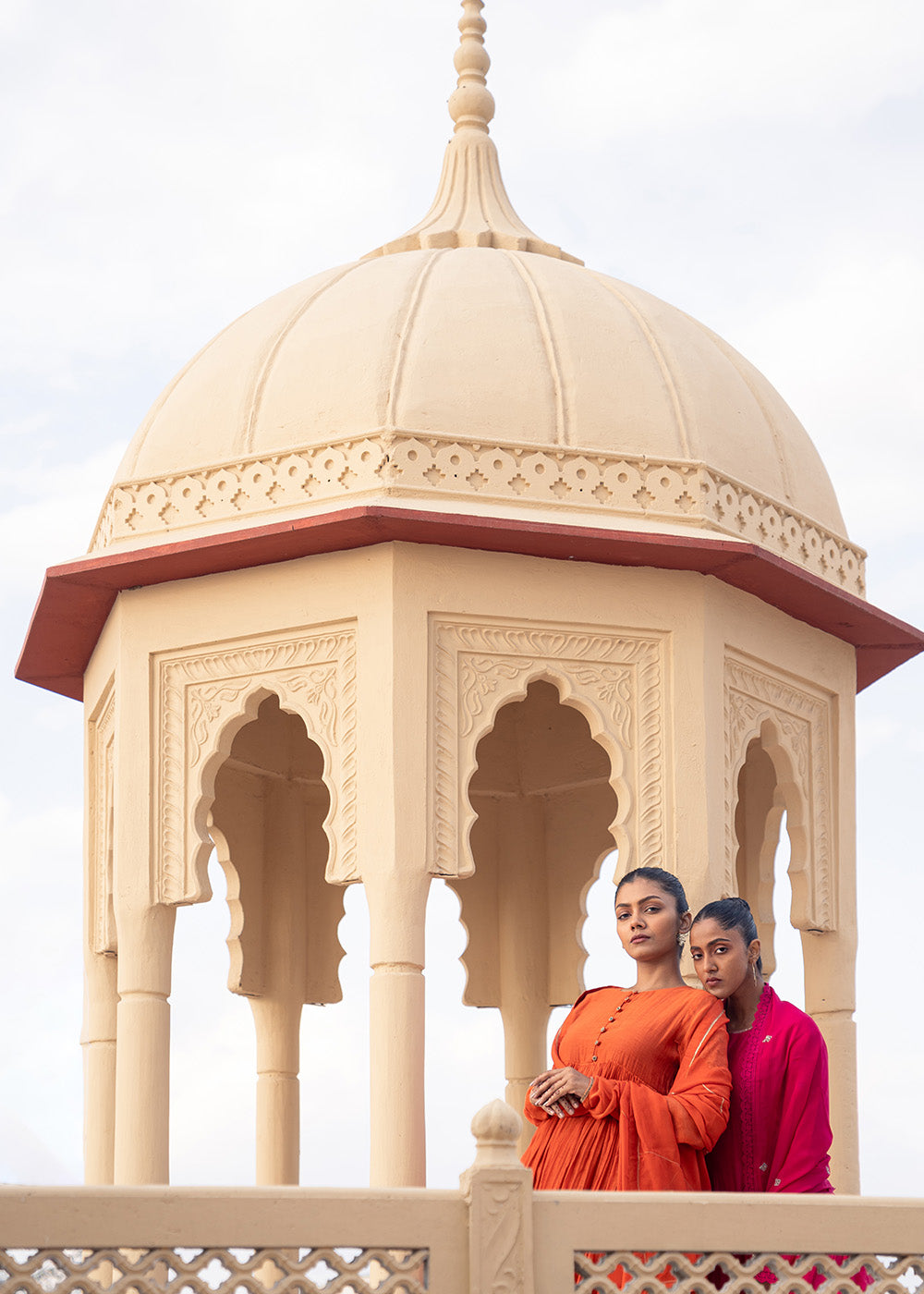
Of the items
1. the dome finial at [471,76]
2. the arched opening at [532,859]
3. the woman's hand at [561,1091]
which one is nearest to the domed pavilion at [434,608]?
the dome finial at [471,76]

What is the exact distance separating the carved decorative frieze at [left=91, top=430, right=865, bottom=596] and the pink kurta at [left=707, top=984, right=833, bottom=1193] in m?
3.57

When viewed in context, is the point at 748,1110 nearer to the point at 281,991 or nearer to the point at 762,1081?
the point at 762,1081

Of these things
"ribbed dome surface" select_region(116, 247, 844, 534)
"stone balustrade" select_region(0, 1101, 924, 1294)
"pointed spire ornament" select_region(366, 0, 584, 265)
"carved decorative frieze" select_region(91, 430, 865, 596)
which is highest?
"pointed spire ornament" select_region(366, 0, 584, 265)

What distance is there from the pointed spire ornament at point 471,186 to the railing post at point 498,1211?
6536mm

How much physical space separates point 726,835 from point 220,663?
2456 millimetres

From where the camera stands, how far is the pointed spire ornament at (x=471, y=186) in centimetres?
1235

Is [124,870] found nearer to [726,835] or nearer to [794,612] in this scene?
[726,835]

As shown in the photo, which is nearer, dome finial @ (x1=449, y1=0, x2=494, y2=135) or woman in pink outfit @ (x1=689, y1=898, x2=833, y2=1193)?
woman in pink outfit @ (x1=689, y1=898, x2=833, y2=1193)

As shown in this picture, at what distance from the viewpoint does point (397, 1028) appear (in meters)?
9.98

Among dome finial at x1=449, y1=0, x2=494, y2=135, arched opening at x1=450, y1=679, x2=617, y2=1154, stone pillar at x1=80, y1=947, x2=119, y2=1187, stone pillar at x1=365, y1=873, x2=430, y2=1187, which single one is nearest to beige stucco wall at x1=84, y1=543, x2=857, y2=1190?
stone pillar at x1=365, y1=873, x2=430, y2=1187

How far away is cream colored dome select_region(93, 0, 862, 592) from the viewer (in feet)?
35.2

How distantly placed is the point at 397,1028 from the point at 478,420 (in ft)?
9.21

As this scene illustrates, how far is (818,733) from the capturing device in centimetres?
1164

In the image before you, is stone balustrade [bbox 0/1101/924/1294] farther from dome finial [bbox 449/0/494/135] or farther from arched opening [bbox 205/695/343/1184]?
dome finial [bbox 449/0/494/135]
